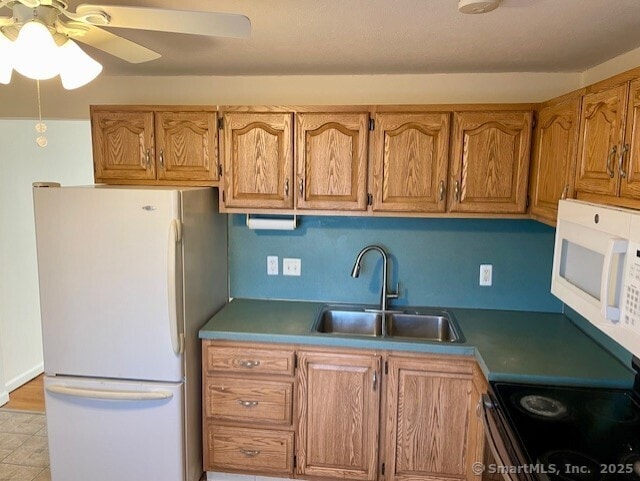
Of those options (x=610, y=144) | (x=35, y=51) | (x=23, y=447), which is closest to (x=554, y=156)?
(x=610, y=144)

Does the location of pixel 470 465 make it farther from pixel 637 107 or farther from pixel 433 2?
pixel 433 2

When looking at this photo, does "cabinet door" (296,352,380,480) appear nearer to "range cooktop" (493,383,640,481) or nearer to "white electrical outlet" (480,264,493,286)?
"range cooktop" (493,383,640,481)

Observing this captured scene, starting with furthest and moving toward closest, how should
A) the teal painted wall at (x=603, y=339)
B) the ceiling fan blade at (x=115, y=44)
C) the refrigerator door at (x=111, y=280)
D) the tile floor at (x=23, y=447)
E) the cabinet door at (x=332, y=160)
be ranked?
the tile floor at (x=23, y=447)
the cabinet door at (x=332, y=160)
the refrigerator door at (x=111, y=280)
the teal painted wall at (x=603, y=339)
the ceiling fan blade at (x=115, y=44)

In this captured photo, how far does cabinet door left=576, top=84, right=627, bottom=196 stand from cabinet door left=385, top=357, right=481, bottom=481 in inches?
38.5

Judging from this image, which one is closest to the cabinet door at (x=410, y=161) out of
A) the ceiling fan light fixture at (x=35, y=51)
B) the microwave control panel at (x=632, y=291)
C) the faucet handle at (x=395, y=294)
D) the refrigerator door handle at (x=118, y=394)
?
the faucet handle at (x=395, y=294)

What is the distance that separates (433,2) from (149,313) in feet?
5.65

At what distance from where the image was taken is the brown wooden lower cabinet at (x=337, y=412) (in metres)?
2.17

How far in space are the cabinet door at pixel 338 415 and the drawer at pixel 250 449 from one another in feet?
0.26

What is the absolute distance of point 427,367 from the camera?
2156mm

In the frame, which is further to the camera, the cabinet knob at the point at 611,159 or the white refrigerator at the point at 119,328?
the white refrigerator at the point at 119,328

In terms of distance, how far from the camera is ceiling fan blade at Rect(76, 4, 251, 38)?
44.8 inches

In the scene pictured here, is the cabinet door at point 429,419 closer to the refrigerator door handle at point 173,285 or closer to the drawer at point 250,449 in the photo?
the drawer at point 250,449

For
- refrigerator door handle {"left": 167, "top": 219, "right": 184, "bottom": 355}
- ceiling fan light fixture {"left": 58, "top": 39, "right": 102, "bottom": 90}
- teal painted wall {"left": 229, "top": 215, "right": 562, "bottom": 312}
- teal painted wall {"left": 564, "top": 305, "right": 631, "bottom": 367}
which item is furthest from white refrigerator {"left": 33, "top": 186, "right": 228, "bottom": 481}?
teal painted wall {"left": 564, "top": 305, "right": 631, "bottom": 367}

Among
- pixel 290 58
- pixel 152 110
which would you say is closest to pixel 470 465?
pixel 290 58
